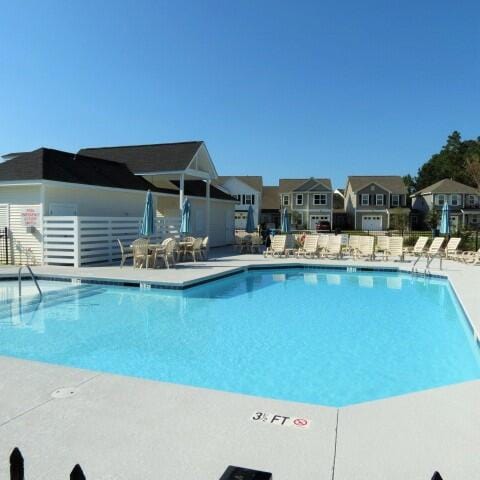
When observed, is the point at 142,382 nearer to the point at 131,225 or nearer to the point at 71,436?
the point at 71,436

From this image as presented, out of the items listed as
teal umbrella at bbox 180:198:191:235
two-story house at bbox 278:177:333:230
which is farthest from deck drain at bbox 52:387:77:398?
two-story house at bbox 278:177:333:230

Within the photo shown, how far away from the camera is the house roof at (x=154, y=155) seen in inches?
851

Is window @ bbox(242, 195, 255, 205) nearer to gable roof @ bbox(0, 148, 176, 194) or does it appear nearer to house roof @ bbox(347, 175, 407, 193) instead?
house roof @ bbox(347, 175, 407, 193)

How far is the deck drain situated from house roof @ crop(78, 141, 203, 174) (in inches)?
664

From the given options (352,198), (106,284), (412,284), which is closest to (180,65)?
(106,284)

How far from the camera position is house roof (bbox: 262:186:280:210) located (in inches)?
2323

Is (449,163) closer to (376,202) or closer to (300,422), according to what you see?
(376,202)

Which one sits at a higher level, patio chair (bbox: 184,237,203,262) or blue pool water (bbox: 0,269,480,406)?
patio chair (bbox: 184,237,203,262)

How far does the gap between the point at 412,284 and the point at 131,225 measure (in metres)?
10.4

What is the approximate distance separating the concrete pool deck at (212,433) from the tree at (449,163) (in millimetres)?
70387

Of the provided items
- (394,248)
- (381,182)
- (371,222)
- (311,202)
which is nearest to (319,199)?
(311,202)

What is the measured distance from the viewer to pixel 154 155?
77.6 feet

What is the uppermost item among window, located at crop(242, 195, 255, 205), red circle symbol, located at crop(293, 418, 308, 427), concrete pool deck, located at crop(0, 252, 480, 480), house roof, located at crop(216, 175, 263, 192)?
house roof, located at crop(216, 175, 263, 192)

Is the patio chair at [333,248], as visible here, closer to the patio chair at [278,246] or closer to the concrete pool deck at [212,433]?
the patio chair at [278,246]
